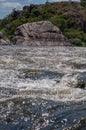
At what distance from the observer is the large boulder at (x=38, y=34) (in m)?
105

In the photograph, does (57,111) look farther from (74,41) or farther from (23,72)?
(74,41)

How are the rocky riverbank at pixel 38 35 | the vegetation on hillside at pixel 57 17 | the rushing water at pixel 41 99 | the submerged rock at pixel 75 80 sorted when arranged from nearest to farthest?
the rushing water at pixel 41 99, the submerged rock at pixel 75 80, the rocky riverbank at pixel 38 35, the vegetation on hillside at pixel 57 17

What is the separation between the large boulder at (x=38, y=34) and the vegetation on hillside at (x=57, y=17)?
113 feet

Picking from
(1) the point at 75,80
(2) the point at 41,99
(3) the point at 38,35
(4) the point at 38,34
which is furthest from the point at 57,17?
(2) the point at 41,99

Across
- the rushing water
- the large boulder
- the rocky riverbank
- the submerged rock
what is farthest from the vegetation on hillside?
the rushing water

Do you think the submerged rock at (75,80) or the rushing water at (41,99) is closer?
the rushing water at (41,99)

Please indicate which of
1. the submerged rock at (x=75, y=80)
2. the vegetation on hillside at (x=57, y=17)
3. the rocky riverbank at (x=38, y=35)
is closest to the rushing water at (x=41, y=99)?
the submerged rock at (x=75, y=80)

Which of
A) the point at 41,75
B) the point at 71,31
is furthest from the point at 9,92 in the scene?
the point at 71,31

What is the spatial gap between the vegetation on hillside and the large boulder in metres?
34.4

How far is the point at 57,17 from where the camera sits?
170 m

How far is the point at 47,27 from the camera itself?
10681 centimetres

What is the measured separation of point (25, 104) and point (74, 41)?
111258 mm

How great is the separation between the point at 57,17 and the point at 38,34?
64640mm

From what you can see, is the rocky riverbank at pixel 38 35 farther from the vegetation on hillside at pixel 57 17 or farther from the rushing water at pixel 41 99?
the rushing water at pixel 41 99
